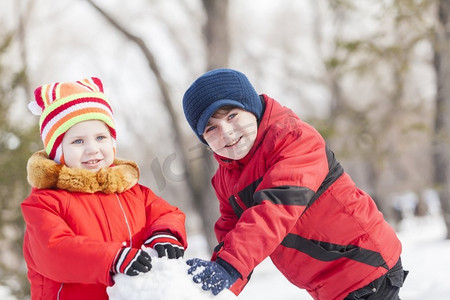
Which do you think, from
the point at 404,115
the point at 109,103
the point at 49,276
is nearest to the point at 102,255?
the point at 49,276

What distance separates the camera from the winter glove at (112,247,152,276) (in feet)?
5.87

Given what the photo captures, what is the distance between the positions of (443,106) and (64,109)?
6539 mm

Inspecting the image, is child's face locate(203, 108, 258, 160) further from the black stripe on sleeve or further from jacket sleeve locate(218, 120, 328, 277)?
the black stripe on sleeve

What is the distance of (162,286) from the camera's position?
1720 mm

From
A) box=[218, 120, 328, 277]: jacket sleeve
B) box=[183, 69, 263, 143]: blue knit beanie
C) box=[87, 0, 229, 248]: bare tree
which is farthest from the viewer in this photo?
box=[87, 0, 229, 248]: bare tree

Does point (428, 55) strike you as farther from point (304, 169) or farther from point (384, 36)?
point (304, 169)

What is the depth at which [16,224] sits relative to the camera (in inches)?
289

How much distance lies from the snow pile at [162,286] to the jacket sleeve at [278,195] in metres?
0.15

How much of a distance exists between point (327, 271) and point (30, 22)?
1204 centimetres

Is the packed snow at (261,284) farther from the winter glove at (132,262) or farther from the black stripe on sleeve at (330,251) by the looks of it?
the black stripe on sleeve at (330,251)

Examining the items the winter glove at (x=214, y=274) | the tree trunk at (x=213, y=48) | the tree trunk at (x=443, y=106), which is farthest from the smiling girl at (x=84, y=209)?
the tree trunk at (x=443, y=106)

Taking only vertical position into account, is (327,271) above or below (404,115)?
below

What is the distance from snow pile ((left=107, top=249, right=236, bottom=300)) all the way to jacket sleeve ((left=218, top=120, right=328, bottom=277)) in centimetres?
15

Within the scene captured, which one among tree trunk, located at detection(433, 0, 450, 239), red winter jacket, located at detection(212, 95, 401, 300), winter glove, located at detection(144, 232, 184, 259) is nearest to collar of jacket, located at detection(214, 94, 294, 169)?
red winter jacket, located at detection(212, 95, 401, 300)
